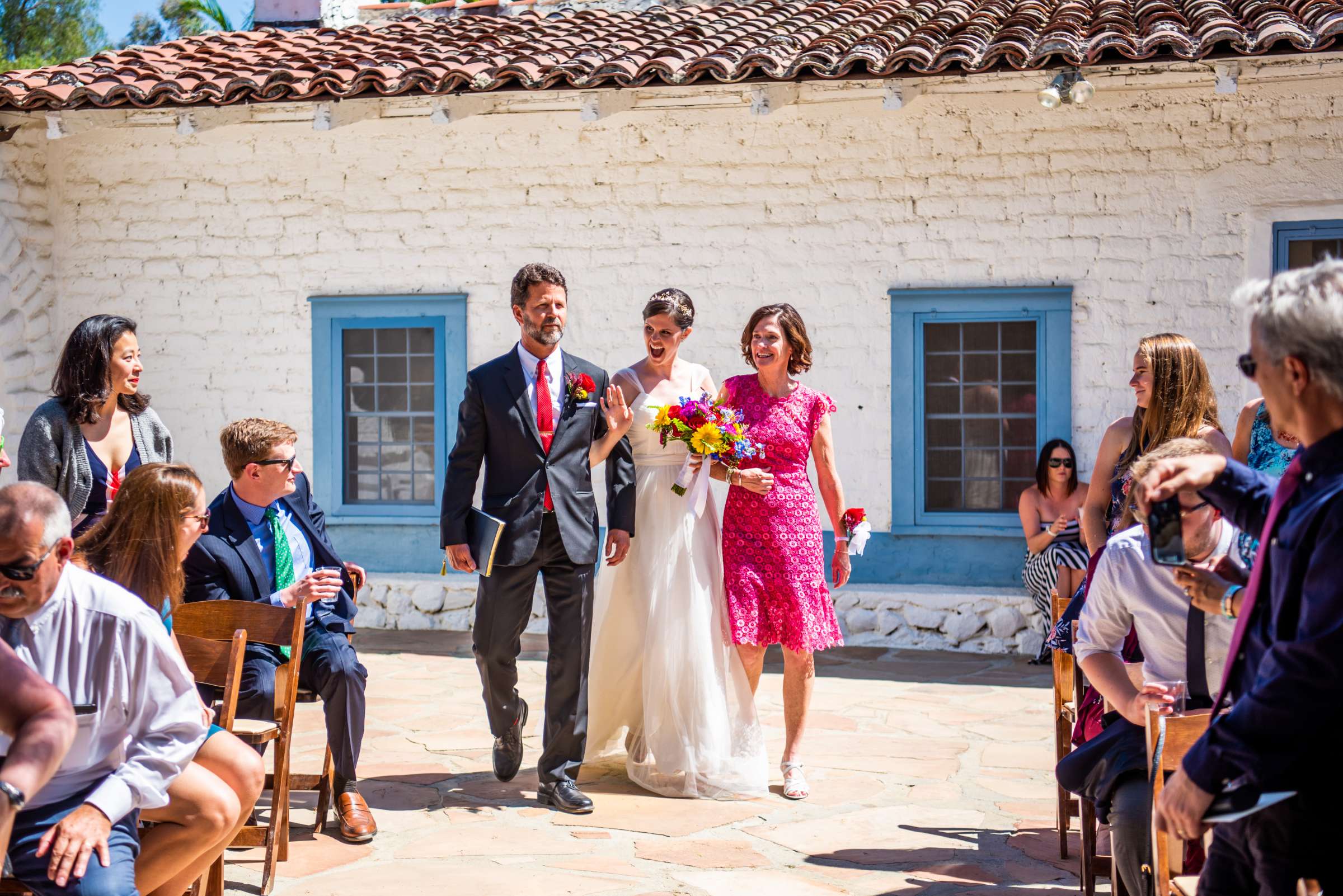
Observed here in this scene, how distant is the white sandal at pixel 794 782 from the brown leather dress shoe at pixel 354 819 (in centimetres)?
162

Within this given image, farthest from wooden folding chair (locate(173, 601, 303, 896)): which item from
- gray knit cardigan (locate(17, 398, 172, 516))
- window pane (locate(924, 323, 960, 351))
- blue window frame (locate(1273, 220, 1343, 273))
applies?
blue window frame (locate(1273, 220, 1343, 273))

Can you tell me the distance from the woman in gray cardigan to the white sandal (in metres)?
2.83

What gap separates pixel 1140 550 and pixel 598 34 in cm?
717

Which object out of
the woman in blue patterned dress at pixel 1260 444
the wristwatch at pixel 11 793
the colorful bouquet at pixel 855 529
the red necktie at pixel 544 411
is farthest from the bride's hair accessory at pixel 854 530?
the wristwatch at pixel 11 793

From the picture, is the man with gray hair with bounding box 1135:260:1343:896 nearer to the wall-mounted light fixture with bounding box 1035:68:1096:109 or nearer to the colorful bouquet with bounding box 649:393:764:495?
the colorful bouquet with bounding box 649:393:764:495

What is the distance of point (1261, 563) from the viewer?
2389 mm

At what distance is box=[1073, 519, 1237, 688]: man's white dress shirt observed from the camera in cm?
346

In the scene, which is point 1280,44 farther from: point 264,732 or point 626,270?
point 264,732

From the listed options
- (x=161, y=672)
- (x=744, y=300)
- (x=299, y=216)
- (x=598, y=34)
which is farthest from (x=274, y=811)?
(x=598, y=34)

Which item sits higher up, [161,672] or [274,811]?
[161,672]

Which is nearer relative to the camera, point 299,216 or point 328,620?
point 328,620

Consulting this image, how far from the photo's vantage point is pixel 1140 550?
3582 millimetres

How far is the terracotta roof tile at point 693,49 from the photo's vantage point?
24.6 feet

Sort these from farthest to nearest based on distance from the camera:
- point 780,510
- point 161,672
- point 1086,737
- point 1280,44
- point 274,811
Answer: point 1280,44 → point 780,510 → point 274,811 → point 1086,737 → point 161,672
